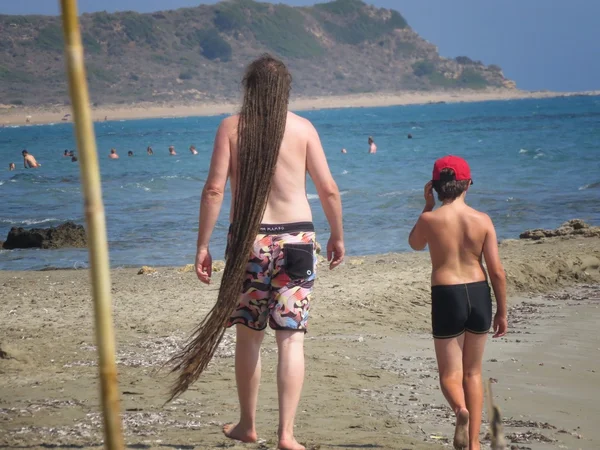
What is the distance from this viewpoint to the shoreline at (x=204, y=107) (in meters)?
134

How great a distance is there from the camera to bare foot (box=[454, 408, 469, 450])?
4199mm

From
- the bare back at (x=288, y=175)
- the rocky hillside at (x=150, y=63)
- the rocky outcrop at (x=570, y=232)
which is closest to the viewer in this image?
the bare back at (x=288, y=175)

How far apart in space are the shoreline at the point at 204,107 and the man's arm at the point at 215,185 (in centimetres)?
11163

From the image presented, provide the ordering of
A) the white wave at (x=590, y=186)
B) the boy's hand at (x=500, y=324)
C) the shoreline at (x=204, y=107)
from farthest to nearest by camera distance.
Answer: the shoreline at (x=204, y=107) → the white wave at (x=590, y=186) → the boy's hand at (x=500, y=324)

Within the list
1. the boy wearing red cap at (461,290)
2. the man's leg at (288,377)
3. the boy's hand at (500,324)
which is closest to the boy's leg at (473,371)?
the boy wearing red cap at (461,290)

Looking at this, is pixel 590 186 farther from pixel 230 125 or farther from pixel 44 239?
pixel 230 125

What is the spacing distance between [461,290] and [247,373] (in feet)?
3.64

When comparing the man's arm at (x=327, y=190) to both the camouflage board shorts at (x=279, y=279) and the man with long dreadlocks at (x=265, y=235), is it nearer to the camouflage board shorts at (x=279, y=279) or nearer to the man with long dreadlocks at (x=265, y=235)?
the man with long dreadlocks at (x=265, y=235)

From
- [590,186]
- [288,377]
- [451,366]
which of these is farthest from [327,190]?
[590,186]

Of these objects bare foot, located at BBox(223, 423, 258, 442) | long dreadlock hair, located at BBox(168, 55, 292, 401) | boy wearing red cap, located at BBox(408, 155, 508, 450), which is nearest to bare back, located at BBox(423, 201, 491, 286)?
boy wearing red cap, located at BBox(408, 155, 508, 450)

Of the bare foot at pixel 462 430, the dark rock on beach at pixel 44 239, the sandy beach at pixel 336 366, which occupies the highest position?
the bare foot at pixel 462 430

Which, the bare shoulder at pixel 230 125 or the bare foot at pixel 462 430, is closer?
the bare foot at pixel 462 430

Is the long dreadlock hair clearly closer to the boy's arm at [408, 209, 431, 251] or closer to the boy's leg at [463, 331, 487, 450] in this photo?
the boy's arm at [408, 209, 431, 251]

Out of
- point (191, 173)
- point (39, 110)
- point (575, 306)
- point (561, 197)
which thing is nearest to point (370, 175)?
point (191, 173)
